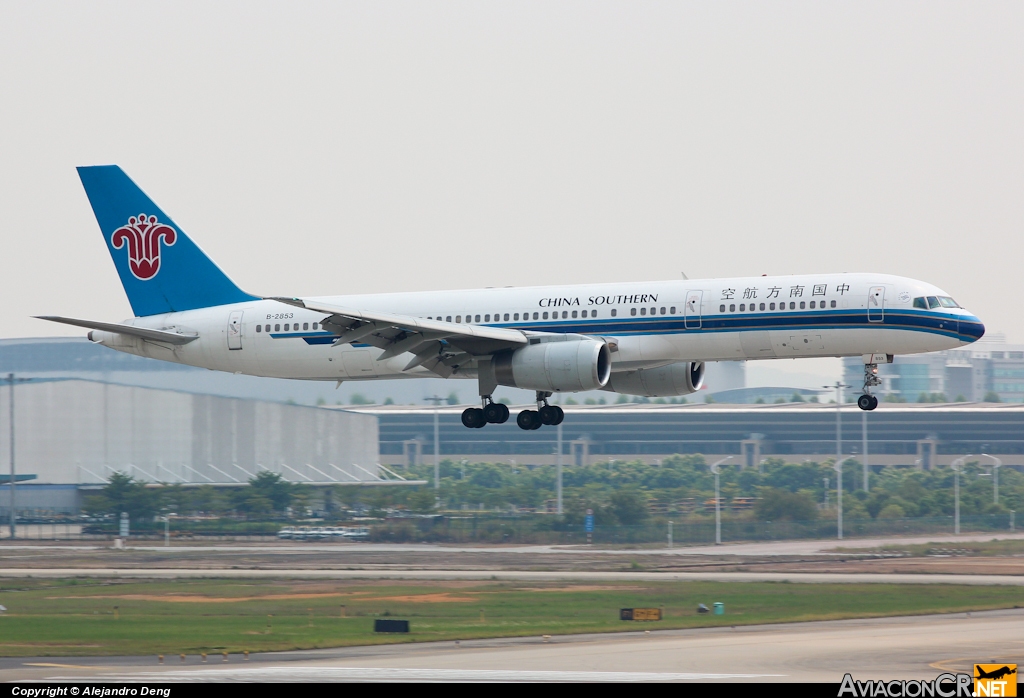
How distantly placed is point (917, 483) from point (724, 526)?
24.1m

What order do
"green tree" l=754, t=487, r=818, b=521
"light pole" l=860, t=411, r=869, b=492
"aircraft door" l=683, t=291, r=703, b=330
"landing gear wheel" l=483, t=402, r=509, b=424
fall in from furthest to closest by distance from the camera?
"light pole" l=860, t=411, r=869, b=492 → "green tree" l=754, t=487, r=818, b=521 → "landing gear wheel" l=483, t=402, r=509, b=424 → "aircraft door" l=683, t=291, r=703, b=330

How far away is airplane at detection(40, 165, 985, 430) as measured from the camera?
147 ft

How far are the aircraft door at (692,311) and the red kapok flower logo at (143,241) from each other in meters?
22.2

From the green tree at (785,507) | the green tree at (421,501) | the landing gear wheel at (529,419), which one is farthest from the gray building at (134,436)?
the landing gear wheel at (529,419)

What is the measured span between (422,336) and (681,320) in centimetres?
915

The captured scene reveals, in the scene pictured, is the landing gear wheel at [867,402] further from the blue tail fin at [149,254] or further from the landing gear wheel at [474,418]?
the blue tail fin at [149,254]

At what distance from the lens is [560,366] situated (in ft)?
150

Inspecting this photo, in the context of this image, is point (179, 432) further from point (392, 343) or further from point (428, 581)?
point (392, 343)

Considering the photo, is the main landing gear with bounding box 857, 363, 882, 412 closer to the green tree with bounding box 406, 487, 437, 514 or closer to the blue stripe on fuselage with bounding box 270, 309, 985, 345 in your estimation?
the blue stripe on fuselage with bounding box 270, 309, 985, 345

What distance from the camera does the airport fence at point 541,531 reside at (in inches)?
3620

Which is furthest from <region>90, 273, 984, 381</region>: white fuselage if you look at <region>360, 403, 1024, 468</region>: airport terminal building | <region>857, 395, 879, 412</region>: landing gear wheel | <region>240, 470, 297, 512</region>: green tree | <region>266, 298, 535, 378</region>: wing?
<region>360, 403, 1024, 468</region>: airport terminal building

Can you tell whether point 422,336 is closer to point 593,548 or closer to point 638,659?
point 638,659

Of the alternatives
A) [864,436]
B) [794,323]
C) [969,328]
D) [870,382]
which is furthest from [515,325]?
[864,436]

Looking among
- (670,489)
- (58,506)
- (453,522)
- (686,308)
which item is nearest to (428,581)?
(453,522)
